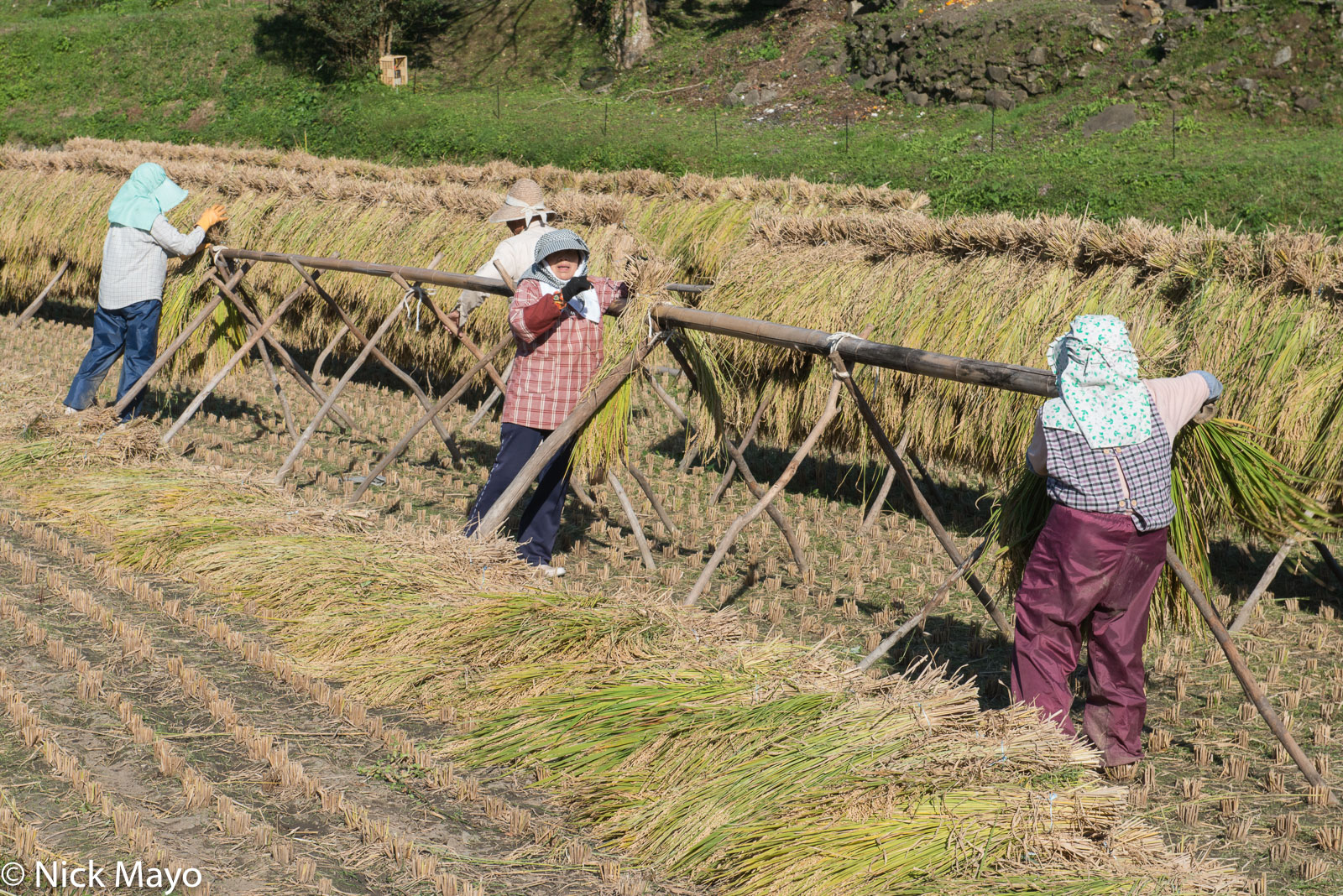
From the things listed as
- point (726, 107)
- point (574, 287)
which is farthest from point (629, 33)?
point (574, 287)

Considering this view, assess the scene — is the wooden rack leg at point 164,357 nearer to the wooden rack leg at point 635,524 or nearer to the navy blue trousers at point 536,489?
the navy blue trousers at point 536,489

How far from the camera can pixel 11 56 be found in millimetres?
34062

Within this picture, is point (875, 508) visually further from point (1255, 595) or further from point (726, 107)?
point (726, 107)

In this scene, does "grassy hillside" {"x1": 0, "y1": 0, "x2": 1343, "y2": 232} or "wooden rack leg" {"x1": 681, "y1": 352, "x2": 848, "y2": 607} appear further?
"grassy hillside" {"x1": 0, "y1": 0, "x2": 1343, "y2": 232}

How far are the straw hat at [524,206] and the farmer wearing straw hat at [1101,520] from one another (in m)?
4.07

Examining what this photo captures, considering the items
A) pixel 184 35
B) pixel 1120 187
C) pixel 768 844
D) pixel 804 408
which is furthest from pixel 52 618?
pixel 184 35

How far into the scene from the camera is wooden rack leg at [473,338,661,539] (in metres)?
5.82

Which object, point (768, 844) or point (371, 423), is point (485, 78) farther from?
point (768, 844)

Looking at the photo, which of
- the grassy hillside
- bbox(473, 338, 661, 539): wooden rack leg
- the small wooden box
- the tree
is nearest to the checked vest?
bbox(473, 338, 661, 539): wooden rack leg

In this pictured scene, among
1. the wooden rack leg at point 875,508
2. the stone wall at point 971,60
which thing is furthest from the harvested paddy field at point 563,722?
the stone wall at point 971,60

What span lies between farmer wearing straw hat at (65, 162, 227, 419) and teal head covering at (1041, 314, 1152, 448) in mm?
6642

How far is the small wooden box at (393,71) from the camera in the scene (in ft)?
95.6

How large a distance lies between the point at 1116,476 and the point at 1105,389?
29 centimetres

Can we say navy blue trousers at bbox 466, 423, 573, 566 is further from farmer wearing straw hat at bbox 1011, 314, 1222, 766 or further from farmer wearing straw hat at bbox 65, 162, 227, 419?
farmer wearing straw hat at bbox 65, 162, 227, 419
